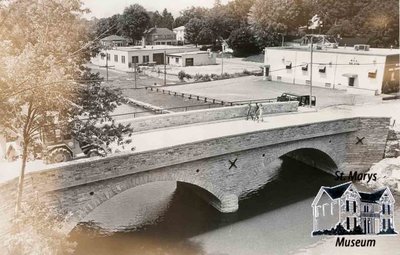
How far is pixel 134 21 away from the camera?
7762cm

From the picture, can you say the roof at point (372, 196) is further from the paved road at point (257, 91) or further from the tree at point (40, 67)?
the paved road at point (257, 91)

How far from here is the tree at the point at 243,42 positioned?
216 ft

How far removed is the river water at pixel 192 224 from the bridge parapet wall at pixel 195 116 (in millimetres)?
4035

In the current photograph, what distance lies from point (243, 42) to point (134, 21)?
75.6ft

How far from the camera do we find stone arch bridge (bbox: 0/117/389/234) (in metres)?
15.1

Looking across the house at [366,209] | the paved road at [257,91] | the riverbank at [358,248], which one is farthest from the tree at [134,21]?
the house at [366,209]

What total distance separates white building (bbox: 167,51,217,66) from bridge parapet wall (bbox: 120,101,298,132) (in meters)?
37.0

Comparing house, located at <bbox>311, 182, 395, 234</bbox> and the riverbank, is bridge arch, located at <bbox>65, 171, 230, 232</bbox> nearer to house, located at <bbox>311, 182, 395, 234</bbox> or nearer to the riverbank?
the riverbank

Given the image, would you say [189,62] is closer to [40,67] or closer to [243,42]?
[243,42]

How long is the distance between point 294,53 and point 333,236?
3004cm

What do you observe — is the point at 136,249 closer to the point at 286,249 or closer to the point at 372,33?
the point at 286,249

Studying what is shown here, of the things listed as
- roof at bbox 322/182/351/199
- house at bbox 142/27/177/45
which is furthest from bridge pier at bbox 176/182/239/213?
house at bbox 142/27/177/45

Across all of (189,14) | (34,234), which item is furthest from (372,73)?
(189,14)

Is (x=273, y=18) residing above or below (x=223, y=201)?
above
